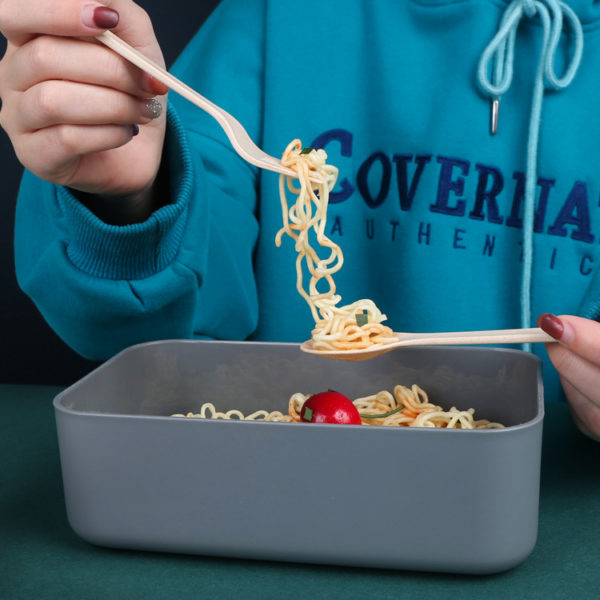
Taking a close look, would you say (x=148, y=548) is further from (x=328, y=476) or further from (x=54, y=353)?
(x=54, y=353)

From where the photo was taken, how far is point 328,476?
636 millimetres

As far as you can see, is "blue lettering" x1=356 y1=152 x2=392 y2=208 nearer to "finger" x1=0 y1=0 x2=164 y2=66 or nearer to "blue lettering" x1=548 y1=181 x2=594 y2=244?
"blue lettering" x1=548 y1=181 x2=594 y2=244

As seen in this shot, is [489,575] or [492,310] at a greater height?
[492,310]

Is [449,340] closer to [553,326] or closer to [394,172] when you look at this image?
[553,326]

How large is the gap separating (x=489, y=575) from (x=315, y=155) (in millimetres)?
523

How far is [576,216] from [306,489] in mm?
868

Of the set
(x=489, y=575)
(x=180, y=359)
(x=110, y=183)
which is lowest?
(x=489, y=575)

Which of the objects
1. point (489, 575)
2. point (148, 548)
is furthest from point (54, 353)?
point (489, 575)

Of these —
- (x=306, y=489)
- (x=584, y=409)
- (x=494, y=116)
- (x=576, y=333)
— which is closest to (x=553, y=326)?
(x=576, y=333)

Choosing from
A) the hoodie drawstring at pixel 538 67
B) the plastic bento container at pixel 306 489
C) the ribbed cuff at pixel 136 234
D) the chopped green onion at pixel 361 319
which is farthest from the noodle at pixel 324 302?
the hoodie drawstring at pixel 538 67

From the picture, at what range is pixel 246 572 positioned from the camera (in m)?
0.67

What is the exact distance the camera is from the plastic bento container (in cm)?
62

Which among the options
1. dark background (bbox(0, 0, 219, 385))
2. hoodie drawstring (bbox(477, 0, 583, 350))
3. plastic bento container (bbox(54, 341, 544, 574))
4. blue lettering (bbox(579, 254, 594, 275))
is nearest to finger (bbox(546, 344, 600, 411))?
plastic bento container (bbox(54, 341, 544, 574))

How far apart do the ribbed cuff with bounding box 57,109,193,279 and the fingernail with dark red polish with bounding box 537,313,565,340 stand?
0.49 m
